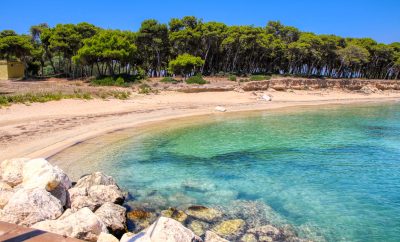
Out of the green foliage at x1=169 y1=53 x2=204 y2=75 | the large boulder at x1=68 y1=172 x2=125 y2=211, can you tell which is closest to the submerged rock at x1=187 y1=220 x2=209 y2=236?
the large boulder at x1=68 y1=172 x2=125 y2=211

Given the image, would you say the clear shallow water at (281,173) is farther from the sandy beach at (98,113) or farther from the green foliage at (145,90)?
the green foliage at (145,90)

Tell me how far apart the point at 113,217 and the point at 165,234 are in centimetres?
242

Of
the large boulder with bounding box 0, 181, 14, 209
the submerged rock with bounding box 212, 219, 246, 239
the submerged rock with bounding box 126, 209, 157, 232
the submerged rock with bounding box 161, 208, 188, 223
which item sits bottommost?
the submerged rock with bounding box 126, 209, 157, 232

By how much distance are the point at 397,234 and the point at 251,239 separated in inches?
149

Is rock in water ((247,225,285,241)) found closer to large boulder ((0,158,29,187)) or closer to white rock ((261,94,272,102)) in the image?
large boulder ((0,158,29,187))

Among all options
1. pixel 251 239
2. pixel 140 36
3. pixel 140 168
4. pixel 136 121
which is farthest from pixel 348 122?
pixel 140 36

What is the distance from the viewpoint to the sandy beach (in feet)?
51.9

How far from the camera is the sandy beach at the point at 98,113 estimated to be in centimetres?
1581

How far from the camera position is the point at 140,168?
13.6 m

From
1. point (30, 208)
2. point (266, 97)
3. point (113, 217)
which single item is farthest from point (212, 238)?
point (266, 97)

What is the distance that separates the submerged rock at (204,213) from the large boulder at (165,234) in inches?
95.7

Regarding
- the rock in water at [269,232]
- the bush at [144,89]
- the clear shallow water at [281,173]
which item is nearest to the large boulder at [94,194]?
the clear shallow water at [281,173]

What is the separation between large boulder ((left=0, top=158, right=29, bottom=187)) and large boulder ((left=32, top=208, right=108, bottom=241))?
132 inches

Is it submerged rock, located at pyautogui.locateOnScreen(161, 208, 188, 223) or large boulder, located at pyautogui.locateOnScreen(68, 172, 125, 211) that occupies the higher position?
large boulder, located at pyautogui.locateOnScreen(68, 172, 125, 211)
